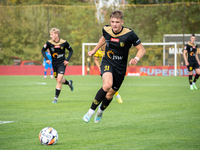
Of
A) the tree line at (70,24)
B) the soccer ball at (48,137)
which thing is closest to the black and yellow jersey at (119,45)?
the soccer ball at (48,137)

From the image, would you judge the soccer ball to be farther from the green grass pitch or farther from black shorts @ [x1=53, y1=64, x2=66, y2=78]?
black shorts @ [x1=53, y1=64, x2=66, y2=78]

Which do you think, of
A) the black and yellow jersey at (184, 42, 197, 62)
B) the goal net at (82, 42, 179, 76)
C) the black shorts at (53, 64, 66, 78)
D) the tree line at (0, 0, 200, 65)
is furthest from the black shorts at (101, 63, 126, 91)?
the tree line at (0, 0, 200, 65)

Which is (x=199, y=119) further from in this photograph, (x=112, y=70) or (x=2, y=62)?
(x=2, y=62)

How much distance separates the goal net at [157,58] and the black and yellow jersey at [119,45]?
865 inches

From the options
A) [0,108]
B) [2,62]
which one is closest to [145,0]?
[2,62]

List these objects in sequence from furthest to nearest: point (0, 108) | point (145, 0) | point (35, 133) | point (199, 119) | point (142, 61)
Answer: point (145, 0) < point (142, 61) < point (0, 108) < point (199, 119) < point (35, 133)

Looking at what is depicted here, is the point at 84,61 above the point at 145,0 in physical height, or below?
below

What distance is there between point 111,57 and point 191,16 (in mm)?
26047

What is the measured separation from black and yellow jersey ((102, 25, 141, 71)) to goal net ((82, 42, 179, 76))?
22.0m

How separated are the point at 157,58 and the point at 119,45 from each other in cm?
2313

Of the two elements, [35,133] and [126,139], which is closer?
[126,139]

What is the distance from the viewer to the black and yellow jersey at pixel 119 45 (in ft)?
21.1

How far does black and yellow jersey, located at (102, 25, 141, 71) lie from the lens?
645 centimetres

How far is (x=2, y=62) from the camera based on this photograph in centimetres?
3061
